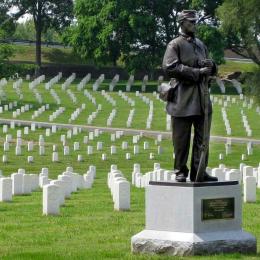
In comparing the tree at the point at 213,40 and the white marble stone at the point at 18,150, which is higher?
the tree at the point at 213,40

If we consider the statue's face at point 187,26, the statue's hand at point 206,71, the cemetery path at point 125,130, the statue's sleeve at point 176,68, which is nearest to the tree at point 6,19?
the cemetery path at point 125,130

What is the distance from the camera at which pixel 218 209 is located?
50.2 feet

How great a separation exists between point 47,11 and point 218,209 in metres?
91.4

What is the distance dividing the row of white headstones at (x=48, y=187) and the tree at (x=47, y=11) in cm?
7387

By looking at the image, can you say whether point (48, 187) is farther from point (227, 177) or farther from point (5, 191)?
point (227, 177)

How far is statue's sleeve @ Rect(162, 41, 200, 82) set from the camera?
15.5 metres

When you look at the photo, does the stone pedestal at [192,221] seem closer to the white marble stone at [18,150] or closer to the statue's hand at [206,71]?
the statue's hand at [206,71]

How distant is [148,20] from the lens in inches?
3442

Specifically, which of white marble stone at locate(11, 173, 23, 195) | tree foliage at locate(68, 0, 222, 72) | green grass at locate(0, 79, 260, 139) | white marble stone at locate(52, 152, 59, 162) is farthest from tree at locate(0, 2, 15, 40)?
white marble stone at locate(11, 173, 23, 195)

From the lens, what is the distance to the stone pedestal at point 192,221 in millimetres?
15016

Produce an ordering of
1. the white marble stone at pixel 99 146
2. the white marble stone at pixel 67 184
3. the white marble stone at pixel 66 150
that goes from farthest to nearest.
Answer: the white marble stone at pixel 99 146
the white marble stone at pixel 66 150
the white marble stone at pixel 67 184

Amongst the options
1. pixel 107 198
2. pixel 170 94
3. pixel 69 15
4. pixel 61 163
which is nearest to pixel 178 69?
pixel 170 94

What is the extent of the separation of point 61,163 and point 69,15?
6676 cm

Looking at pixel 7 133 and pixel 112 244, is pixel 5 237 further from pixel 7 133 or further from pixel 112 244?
pixel 7 133
